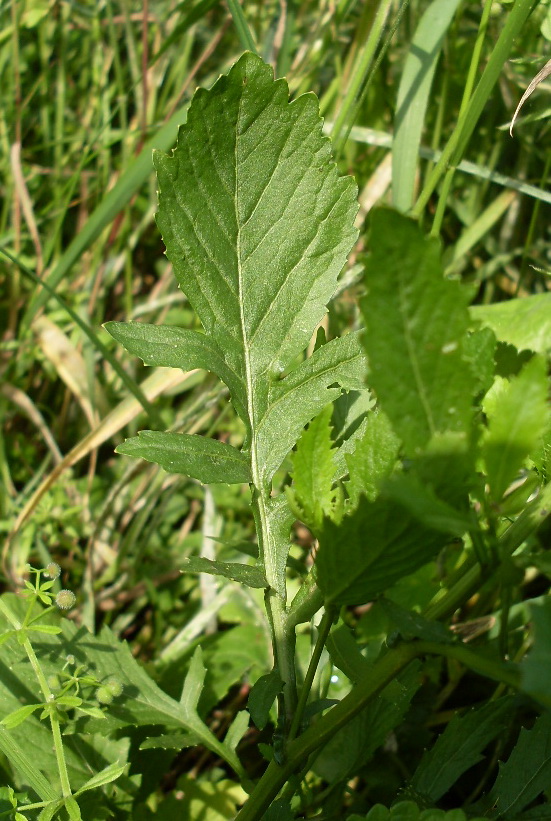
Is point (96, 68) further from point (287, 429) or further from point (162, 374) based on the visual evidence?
point (287, 429)

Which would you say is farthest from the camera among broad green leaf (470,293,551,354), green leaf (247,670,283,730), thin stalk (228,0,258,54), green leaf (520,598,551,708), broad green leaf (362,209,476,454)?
broad green leaf (470,293,551,354)

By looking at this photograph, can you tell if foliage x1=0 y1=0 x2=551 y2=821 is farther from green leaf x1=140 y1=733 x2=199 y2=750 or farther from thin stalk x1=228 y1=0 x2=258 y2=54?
thin stalk x1=228 y1=0 x2=258 y2=54

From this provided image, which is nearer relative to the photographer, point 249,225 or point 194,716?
point 249,225

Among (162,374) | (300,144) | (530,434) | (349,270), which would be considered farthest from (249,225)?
(162,374)

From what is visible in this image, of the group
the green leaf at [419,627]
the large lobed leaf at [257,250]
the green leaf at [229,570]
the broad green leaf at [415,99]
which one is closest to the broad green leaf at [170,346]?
the large lobed leaf at [257,250]

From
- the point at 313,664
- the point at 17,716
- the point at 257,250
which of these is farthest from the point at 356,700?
the point at 257,250

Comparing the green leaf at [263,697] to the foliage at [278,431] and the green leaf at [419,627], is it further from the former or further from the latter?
the green leaf at [419,627]

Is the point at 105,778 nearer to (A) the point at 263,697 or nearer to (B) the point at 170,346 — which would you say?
(A) the point at 263,697

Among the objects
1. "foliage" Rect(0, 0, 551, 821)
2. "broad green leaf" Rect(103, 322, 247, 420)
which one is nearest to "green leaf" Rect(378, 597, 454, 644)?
→ "foliage" Rect(0, 0, 551, 821)
